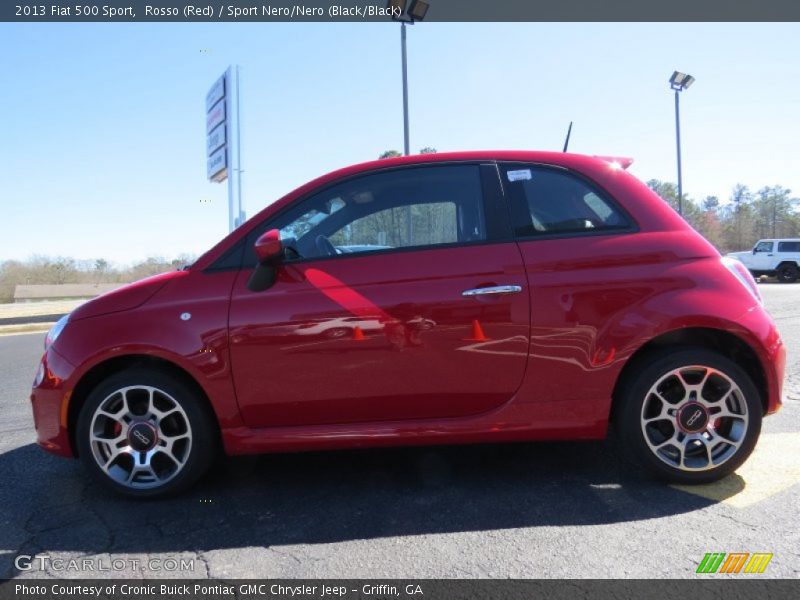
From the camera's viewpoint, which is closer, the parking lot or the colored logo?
the colored logo

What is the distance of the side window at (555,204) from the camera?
3004mm

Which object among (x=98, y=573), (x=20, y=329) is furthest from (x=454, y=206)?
(x=20, y=329)

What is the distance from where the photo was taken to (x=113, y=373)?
120 inches

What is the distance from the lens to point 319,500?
2930 millimetres

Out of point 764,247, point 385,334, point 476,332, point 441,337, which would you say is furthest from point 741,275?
point 764,247

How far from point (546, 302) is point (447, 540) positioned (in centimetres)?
124

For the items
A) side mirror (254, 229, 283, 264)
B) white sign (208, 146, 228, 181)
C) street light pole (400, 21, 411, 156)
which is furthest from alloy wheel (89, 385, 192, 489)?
white sign (208, 146, 228, 181)

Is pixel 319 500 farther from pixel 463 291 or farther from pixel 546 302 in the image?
pixel 546 302

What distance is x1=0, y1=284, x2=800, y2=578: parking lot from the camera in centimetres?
230

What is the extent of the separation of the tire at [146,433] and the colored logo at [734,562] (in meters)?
2.37

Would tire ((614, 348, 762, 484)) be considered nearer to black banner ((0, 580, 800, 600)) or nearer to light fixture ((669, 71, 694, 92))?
black banner ((0, 580, 800, 600))

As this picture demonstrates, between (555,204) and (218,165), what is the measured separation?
2144 centimetres

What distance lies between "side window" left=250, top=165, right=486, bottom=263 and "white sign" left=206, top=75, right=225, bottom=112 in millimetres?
20525
